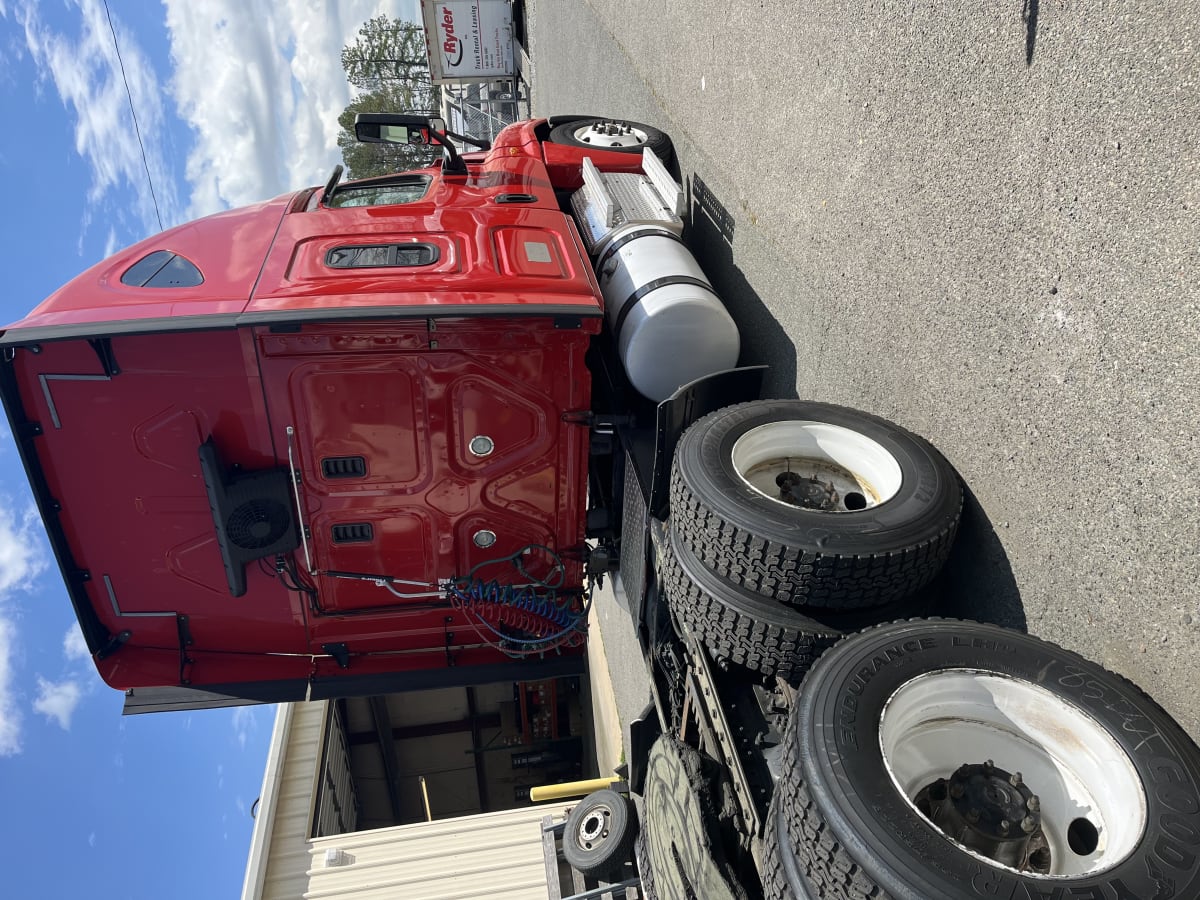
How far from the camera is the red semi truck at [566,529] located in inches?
71.3

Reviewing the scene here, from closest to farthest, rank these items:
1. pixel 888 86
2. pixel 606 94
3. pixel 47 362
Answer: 1. pixel 888 86
2. pixel 47 362
3. pixel 606 94

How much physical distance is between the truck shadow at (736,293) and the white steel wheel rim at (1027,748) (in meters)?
2.13

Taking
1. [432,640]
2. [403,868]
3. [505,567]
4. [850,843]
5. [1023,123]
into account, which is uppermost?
[1023,123]

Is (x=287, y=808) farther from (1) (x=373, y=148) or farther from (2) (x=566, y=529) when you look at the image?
(1) (x=373, y=148)

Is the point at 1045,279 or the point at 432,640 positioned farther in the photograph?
the point at 432,640

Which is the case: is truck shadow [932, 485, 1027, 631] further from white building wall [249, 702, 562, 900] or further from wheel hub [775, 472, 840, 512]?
white building wall [249, 702, 562, 900]

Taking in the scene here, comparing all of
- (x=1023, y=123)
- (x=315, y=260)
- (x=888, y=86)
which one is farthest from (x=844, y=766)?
(x=315, y=260)

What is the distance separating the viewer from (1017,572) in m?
2.37

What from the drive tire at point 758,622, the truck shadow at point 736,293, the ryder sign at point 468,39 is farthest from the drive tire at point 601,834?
the ryder sign at point 468,39

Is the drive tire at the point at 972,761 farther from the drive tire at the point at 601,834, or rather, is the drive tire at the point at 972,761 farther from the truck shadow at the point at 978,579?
the drive tire at the point at 601,834

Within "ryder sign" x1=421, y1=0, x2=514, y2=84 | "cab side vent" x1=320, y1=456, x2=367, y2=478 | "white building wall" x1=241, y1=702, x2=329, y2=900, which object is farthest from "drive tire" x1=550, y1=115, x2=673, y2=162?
"ryder sign" x1=421, y1=0, x2=514, y2=84

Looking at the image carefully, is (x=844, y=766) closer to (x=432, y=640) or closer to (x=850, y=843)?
(x=850, y=843)

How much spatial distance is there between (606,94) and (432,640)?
676 cm

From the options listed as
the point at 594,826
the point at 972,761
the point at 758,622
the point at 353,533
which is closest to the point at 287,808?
the point at 594,826
